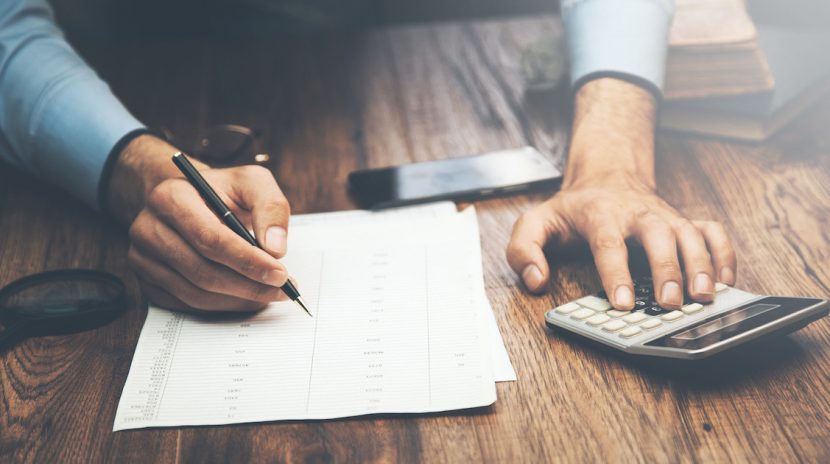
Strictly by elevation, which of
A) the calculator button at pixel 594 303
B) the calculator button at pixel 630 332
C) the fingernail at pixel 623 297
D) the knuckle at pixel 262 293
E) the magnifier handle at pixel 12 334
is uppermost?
the calculator button at pixel 630 332

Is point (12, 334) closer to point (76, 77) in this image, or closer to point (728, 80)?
point (76, 77)

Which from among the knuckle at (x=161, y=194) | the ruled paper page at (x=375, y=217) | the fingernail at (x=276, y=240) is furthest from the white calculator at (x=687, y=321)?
the knuckle at (x=161, y=194)

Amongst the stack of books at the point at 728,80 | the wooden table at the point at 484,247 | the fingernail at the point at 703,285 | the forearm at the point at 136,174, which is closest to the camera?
the wooden table at the point at 484,247

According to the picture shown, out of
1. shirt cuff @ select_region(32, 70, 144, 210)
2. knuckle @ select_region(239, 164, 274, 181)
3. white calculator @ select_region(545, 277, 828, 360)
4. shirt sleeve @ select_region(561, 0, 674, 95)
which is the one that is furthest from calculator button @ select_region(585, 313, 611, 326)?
shirt cuff @ select_region(32, 70, 144, 210)

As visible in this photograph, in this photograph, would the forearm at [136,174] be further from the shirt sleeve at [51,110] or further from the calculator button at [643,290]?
the calculator button at [643,290]

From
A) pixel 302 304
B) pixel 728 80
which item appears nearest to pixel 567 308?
pixel 302 304

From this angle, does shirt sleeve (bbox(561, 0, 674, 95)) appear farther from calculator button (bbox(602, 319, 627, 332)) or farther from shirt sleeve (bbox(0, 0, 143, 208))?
shirt sleeve (bbox(0, 0, 143, 208))

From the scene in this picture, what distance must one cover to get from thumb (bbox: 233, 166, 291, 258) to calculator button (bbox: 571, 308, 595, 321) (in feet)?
0.98

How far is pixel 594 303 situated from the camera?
2.55 ft

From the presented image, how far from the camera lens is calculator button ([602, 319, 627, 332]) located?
724 millimetres

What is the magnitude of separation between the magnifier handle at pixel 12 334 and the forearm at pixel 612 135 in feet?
2.11

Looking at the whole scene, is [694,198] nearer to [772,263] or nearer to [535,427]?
[772,263]

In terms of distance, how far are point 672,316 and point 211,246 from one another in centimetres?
45

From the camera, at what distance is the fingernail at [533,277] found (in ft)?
2.71
